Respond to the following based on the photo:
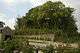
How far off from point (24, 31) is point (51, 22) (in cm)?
Result: 534

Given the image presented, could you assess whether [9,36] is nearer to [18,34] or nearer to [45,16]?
[18,34]

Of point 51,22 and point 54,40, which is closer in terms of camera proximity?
point 54,40

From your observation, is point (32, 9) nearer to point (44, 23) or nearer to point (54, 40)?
point (44, 23)

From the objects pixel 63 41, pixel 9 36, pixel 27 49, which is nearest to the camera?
pixel 27 49

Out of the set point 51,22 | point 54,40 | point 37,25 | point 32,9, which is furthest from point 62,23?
point 54,40

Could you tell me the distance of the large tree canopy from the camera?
3209 cm

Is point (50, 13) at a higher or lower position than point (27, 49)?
higher

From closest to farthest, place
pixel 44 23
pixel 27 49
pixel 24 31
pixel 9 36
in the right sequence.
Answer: pixel 27 49 → pixel 24 31 → pixel 9 36 → pixel 44 23

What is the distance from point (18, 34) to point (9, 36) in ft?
7.44

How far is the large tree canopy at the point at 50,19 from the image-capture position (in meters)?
32.1

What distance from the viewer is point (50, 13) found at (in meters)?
32.8

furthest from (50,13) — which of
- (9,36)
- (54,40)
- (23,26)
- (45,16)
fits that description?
(54,40)

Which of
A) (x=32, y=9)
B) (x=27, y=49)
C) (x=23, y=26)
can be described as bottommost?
(x=27, y=49)

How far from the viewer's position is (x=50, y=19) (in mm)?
32625
